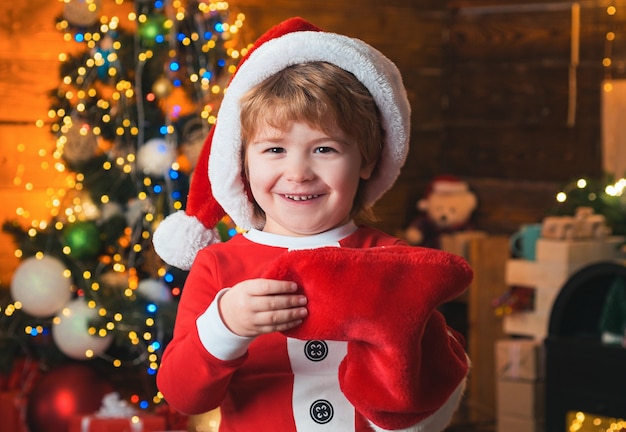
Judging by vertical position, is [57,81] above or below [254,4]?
below

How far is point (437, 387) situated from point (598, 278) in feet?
6.56

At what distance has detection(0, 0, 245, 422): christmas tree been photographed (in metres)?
3.01

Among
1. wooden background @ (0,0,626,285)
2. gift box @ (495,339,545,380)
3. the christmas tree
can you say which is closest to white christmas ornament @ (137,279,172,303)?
the christmas tree

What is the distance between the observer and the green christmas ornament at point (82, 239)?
304 centimetres

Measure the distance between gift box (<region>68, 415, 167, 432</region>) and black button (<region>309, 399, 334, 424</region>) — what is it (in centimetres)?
169

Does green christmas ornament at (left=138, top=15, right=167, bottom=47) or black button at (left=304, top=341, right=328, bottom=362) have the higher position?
green christmas ornament at (left=138, top=15, right=167, bottom=47)

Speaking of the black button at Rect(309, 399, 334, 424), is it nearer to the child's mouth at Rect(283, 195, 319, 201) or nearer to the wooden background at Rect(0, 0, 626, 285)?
the child's mouth at Rect(283, 195, 319, 201)

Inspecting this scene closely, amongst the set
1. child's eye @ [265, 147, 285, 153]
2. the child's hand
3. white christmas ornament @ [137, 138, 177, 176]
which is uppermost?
white christmas ornament @ [137, 138, 177, 176]

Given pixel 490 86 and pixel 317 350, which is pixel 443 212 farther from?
pixel 317 350

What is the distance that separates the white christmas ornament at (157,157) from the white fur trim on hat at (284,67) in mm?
1656

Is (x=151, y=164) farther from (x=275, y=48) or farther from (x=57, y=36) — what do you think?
(x=275, y=48)

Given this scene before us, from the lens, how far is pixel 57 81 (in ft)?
11.0

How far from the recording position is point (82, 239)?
9.96 ft

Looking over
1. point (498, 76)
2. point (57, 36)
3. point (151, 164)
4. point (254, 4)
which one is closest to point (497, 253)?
point (498, 76)
